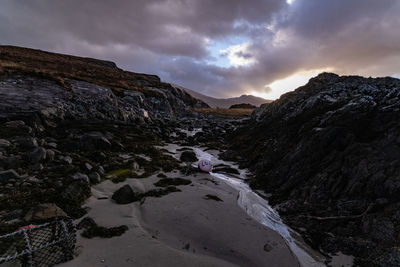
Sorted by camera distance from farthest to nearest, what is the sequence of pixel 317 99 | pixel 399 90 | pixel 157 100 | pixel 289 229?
pixel 157 100 < pixel 317 99 < pixel 399 90 < pixel 289 229

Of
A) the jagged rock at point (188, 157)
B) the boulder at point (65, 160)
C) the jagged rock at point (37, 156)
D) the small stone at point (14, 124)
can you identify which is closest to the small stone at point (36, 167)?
the jagged rock at point (37, 156)

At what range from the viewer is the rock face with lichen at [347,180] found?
7.64 meters

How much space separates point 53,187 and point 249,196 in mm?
11147

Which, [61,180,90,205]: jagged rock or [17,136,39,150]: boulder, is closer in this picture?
[61,180,90,205]: jagged rock

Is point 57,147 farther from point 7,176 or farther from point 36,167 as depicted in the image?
point 7,176

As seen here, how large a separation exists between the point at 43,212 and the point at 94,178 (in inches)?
169

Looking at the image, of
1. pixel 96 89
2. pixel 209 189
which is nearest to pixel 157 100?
pixel 96 89

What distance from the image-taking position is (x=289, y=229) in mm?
9359

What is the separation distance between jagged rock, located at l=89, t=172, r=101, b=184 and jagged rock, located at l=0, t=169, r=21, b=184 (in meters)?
3.26

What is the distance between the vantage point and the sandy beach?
5941 millimetres

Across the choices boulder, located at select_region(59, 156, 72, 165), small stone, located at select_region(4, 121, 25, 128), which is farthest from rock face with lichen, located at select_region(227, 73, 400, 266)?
small stone, located at select_region(4, 121, 25, 128)

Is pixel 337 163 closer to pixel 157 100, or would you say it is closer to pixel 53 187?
pixel 53 187

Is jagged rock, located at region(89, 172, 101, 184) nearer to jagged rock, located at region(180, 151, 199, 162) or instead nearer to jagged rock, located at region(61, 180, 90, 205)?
jagged rock, located at region(61, 180, 90, 205)

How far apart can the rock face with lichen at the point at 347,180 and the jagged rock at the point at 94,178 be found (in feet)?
35.5
